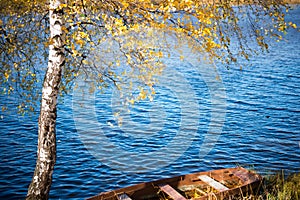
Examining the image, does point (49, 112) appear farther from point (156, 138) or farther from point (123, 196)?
point (156, 138)

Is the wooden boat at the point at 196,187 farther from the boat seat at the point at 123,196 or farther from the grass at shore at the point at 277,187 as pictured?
the grass at shore at the point at 277,187

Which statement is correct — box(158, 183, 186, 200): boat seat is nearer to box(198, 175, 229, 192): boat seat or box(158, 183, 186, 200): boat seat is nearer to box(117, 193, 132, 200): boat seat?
box(117, 193, 132, 200): boat seat

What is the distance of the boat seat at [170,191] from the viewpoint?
410 inches

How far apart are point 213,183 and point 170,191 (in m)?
1.41

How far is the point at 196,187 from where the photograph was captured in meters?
11.8

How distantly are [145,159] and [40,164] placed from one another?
6.87m

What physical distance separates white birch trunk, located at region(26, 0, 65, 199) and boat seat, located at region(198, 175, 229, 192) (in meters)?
4.59

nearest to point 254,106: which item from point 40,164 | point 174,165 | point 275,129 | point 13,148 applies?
point 275,129

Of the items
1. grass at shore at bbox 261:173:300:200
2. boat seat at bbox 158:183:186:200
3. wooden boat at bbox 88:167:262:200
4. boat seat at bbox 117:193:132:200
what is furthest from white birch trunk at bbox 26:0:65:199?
grass at shore at bbox 261:173:300:200

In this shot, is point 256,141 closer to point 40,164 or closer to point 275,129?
point 275,129

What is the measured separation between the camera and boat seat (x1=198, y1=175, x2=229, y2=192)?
36.3ft

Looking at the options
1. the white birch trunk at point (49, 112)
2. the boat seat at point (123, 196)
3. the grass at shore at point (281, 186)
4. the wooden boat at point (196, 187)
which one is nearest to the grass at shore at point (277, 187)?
the grass at shore at point (281, 186)

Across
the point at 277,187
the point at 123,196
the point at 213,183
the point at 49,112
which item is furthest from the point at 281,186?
the point at 49,112

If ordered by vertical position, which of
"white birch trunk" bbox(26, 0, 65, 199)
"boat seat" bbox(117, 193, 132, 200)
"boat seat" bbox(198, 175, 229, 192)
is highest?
"white birch trunk" bbox(26, 0, 65, 199)
